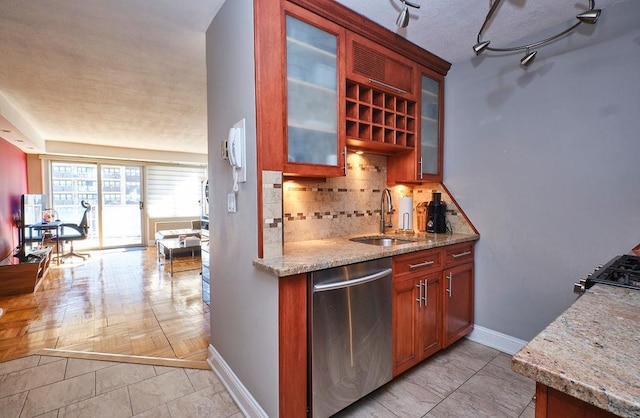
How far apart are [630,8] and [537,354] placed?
2.44 m

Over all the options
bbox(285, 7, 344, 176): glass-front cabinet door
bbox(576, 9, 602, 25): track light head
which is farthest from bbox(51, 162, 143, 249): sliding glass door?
bbox(576, 9, 602, 25): track light head

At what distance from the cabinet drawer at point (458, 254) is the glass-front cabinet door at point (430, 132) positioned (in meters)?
0.65

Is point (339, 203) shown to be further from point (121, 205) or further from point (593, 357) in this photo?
point (121, 205)

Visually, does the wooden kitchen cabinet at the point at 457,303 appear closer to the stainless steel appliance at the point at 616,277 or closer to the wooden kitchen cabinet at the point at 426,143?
the wooden kitchen cabinet at the point at 426,143

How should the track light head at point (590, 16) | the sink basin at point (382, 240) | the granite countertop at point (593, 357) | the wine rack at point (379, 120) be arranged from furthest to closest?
the sink basin at point (382, 240) < the wine rack at point (379, 120) < the track light head at point (590, 16) < the granite countertop at point (593, 357)

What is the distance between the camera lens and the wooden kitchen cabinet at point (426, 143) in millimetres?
2516

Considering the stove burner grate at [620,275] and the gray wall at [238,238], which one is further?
the gray wall at [238,238]

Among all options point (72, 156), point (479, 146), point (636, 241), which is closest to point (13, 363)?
point (479, 146)

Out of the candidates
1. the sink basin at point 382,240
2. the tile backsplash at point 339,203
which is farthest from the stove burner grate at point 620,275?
the tile backsplash at point 339,203

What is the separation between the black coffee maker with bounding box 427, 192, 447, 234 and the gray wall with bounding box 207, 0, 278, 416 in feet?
5.85

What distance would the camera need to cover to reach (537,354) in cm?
61

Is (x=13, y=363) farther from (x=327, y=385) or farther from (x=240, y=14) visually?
(x=240, y=14)

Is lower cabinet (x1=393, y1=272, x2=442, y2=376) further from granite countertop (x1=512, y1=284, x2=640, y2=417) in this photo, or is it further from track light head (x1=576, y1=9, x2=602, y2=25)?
track light head (x1=576, y1=9, x2=602, y2=25)

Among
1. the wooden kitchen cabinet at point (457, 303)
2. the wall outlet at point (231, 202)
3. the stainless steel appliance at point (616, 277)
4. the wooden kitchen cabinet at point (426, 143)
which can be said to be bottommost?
the wooden kitchen cabinet at point (457, 303)
